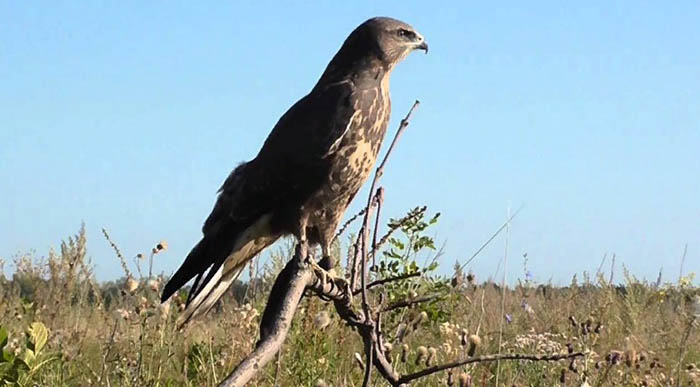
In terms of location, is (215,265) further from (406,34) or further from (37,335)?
(406,34)

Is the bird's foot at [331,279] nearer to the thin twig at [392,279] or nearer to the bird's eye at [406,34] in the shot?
the thin twig at [392,279]

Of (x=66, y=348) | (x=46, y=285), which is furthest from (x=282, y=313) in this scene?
(x=46, y=285)

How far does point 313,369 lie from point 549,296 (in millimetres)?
3745

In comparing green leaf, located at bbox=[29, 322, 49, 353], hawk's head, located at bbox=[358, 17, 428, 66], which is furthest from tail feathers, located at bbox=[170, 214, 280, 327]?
hawk's head, located at bbox=[358, 17, 428, 66]

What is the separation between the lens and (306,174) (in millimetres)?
3941

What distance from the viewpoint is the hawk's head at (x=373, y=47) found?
415cm

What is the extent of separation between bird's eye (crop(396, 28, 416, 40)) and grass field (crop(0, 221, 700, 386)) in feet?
3.41

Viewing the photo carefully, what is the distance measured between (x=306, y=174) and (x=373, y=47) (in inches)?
24.1

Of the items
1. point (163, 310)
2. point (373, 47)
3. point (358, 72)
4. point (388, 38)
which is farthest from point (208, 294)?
point (388, 38)

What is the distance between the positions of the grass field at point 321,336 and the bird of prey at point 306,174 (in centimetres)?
19

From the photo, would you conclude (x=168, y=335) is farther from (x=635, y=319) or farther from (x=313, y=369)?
(x=635, y=319)

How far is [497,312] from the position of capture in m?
6.55

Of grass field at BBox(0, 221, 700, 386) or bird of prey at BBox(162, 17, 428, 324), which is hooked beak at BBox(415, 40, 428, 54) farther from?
grass field at BBox(0, 221, 700, 386)

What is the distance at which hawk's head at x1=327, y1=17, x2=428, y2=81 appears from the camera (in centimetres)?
415
